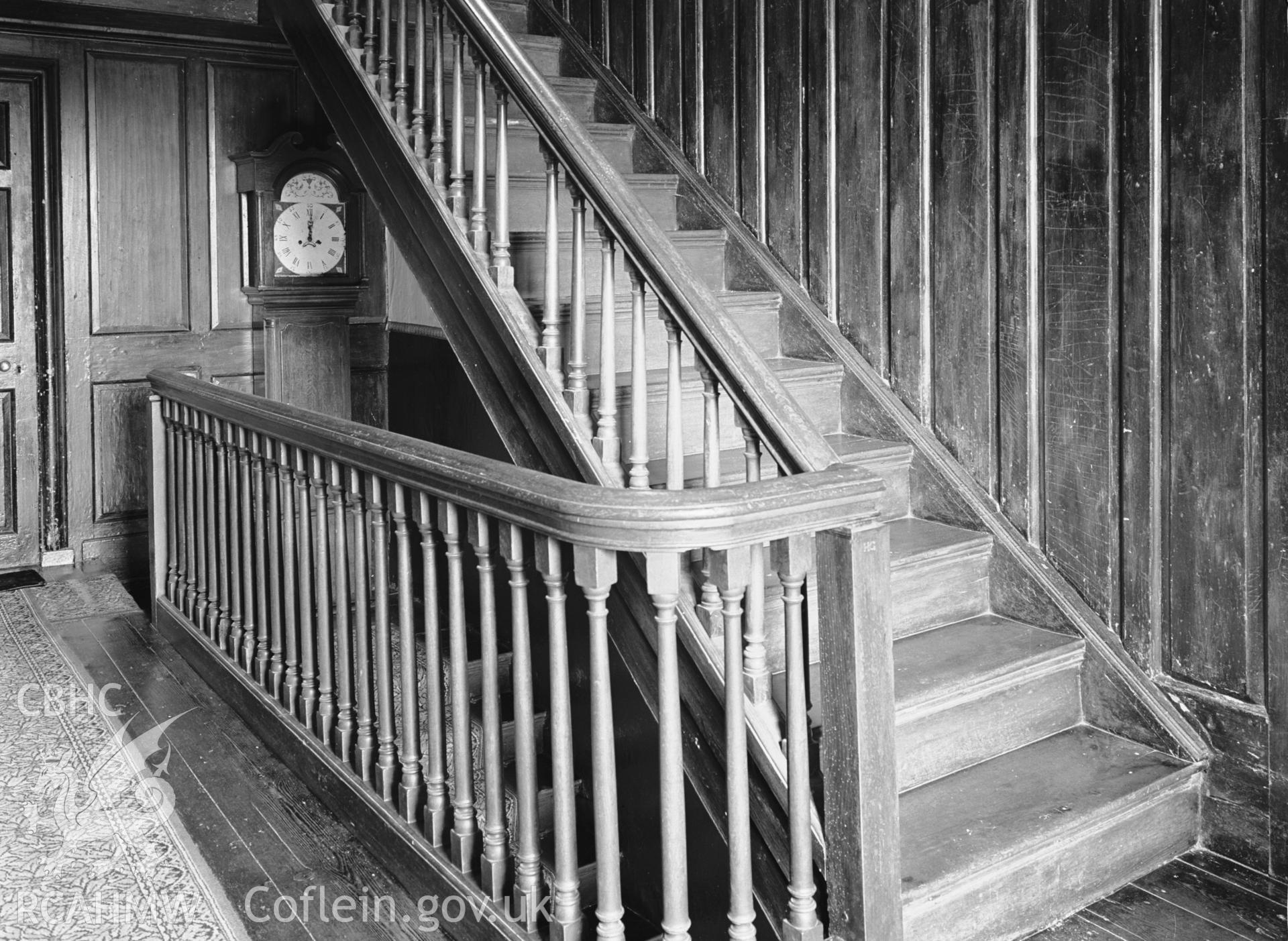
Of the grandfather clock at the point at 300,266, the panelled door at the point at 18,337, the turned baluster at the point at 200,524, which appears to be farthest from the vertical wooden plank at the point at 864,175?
the panelled door at the point at 18,337

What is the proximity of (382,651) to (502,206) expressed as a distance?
3.81 feet

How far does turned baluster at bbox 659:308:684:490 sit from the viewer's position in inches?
89.7

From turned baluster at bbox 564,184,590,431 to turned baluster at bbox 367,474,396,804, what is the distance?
492 millimetres

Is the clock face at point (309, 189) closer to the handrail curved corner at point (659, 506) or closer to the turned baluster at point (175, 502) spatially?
the turned baluster at point (175, 502)

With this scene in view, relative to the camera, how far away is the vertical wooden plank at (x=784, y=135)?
365cm

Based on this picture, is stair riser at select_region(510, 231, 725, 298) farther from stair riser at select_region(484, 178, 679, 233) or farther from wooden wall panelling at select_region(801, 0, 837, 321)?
wooden wall panelling at select_region(801, 0, 837, 321)

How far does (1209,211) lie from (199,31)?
4.76 meters

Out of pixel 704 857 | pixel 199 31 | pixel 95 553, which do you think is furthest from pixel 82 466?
pixel 704 857

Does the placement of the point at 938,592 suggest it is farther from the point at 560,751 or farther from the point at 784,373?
the point at 560,751

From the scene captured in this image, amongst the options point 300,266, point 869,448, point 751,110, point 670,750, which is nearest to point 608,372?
point 670,750

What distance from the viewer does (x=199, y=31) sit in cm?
555

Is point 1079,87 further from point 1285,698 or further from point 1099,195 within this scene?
point 1285,698

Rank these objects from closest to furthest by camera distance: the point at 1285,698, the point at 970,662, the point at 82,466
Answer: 1. the point at 1285,698
2. the point at 970,662
3. the point at 82,466

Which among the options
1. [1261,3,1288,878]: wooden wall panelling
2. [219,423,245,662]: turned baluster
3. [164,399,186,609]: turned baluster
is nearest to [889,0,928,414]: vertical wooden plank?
[1261,3,1288,878]: wooden wall panelling
